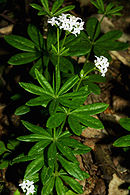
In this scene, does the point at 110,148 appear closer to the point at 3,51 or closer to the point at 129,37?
the point at 129,37

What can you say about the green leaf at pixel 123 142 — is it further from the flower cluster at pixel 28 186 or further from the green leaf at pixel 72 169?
the flower cluster at pixel 28 186

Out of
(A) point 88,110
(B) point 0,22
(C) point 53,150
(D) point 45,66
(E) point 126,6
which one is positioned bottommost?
(C) point 53,150

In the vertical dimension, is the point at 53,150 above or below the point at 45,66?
below

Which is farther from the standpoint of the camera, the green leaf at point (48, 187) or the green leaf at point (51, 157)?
the green leaf at point (48, 187)

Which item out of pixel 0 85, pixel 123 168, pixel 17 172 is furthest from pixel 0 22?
pixel 123 168

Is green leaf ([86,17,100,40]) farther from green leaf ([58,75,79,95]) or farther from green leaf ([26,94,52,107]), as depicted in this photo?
green leaf ([26,94,52,107])

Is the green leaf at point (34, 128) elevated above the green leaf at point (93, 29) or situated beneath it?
situated beneath

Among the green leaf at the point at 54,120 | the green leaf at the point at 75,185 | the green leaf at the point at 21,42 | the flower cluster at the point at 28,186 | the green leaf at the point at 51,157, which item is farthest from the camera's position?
the green leaf at the point at 21,42

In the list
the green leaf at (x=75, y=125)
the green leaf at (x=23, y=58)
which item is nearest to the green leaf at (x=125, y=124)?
the green leaf at (x=75, y=125)
